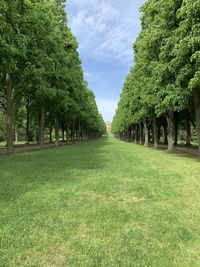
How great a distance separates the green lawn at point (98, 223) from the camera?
4.02 metres

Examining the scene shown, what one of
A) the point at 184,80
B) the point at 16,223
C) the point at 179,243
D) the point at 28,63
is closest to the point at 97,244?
the point at 179,243

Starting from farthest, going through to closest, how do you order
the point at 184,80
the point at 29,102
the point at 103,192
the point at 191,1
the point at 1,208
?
1. the point at 29,102
2. the point at 184,80
3. the point at 191,1
4. the point at 103,192
5. the point at 1,208

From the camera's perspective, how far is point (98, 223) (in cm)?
528

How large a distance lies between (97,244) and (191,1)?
12093 mm

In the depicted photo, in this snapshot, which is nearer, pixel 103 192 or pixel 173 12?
pixel 103 192

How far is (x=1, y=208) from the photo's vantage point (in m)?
6.09

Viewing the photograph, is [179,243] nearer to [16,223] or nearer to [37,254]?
[37,254]

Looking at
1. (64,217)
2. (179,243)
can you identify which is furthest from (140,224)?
(64,217)

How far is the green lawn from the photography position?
4.02 meters

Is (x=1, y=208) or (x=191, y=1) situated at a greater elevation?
(x=191, y=1)

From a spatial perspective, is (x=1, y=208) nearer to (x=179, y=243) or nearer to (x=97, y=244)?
(x=97, y=244)

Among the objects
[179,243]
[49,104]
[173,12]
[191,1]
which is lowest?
[179,243]

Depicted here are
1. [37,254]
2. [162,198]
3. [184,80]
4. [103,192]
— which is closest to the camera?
[37,254]

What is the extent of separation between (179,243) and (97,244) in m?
1.18
